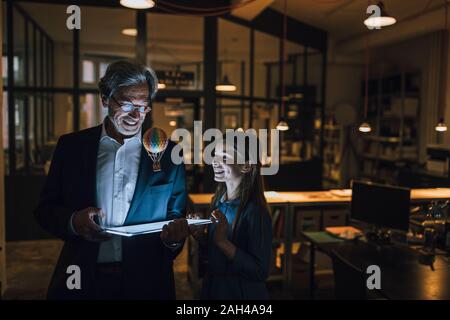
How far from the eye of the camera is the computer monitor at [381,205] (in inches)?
141

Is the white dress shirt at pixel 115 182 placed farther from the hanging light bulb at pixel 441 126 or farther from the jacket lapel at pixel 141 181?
the hanging light bulb at pixel 441 126

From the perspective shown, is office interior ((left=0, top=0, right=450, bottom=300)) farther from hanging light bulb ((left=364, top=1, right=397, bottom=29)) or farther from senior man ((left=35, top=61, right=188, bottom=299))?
senior man ((left=35, top=61, right=188, bottom=299))

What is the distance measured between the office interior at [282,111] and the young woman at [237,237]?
3.63 ft

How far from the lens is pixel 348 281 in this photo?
2.78 metres

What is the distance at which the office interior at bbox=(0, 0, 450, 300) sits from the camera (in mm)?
3787

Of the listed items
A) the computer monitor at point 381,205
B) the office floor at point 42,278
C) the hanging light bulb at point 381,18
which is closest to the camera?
the hanging light bulb at point 381,18

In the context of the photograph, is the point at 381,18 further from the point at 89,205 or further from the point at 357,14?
the point at 357,14

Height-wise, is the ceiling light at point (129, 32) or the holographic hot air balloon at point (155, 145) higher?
the ceiling light at point (129, 32)

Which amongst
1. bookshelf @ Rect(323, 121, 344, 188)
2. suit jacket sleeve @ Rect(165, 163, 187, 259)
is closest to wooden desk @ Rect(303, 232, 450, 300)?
suit jacket sleeve @ Rect(165, 163, 187, 259)

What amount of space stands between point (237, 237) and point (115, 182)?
Result: 1.83 ft

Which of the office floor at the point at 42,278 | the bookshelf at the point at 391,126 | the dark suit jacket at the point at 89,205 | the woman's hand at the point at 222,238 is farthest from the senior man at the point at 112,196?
the bookshelf at the point at 391,126

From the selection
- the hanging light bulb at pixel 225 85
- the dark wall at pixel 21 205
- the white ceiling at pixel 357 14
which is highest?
the white ceiling at pixel 357 14

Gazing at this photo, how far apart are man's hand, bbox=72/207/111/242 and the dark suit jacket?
0.05m

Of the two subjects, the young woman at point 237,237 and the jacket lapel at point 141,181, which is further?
the young woman at point 237,237
